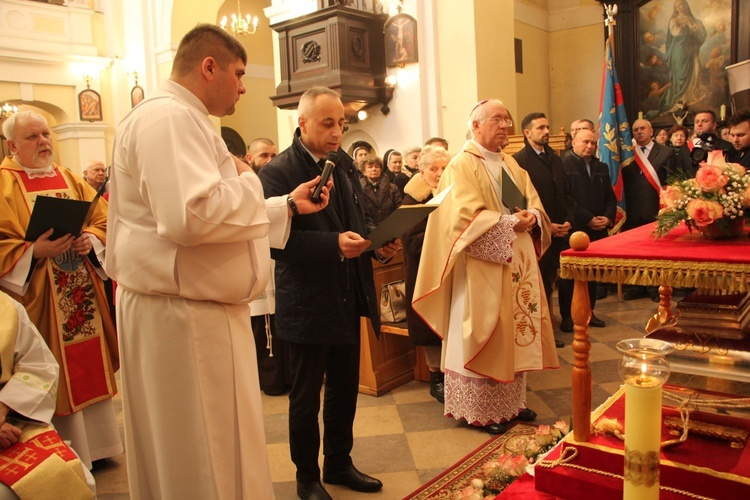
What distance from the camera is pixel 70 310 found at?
3484mm

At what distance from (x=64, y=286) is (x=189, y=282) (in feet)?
5.91

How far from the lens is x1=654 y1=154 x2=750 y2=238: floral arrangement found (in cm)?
222

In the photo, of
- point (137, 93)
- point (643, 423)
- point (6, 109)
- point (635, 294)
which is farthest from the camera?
point (137, 93)

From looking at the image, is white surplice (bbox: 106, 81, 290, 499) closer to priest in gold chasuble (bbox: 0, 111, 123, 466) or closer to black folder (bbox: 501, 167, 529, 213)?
priest in gold chasuble (bbox: 0, 111, 123, 466)

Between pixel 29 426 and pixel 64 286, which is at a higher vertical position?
pixel 64 286

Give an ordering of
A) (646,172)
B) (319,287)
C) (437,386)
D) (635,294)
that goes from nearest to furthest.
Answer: (319,287) → (437,386) → (646,172) → (635,294)

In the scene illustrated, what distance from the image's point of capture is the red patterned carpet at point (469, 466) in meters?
2.99

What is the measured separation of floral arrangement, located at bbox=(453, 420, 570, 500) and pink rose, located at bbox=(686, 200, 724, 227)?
109 cm

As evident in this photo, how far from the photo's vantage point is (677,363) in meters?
2.35

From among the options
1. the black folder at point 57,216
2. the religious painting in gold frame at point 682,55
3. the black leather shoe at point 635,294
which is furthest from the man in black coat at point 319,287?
the religious painting in gold frame at point 682,55

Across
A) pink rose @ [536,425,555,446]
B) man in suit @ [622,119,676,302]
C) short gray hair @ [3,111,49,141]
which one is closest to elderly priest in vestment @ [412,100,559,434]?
pink rose @ [536,425,555,446]

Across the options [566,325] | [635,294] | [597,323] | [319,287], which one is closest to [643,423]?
[319,287]

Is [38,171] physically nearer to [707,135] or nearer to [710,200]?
[710,200]

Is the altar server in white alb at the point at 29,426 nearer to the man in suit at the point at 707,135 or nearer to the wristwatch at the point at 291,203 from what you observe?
the wristwatch at the point at 291,203
